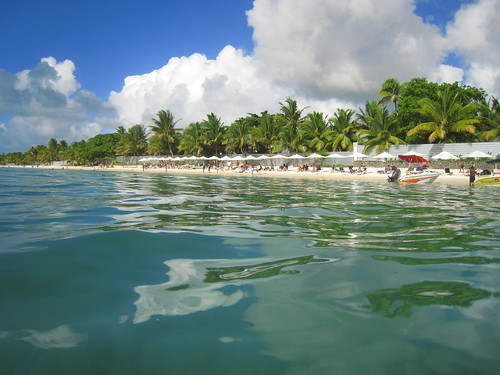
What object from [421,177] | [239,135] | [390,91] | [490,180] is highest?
[390,91]

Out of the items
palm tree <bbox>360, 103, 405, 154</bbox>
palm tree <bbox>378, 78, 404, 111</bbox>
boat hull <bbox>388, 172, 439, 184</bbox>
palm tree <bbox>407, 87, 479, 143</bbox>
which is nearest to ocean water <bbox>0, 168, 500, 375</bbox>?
boat hull <bbox>388, 172, 439, 184</bbox>

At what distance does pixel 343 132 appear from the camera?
3900 centimetres

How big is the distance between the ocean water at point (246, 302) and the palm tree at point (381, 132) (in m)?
33.2

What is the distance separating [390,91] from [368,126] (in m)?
8.36

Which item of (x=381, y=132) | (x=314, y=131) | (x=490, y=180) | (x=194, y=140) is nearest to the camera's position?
(x=490, y=180)

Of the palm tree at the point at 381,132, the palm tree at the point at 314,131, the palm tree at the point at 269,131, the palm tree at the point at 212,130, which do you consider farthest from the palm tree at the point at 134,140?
the palm tree at the point at 381,132

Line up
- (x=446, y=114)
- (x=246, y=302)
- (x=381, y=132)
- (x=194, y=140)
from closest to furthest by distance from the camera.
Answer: (x=246, y=302) → (x=446, y=114) → (x=381, y=132) → (x=194, y=140)

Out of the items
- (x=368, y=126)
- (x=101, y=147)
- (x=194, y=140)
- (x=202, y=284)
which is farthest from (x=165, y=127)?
(x=202, y=284)

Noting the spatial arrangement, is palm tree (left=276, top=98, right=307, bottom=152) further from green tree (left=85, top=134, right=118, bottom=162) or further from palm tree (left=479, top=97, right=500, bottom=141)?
green tree (left=85, top=134, right=118, bottom=162)

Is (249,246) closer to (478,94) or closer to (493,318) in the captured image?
(493,318)

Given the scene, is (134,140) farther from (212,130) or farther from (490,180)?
(490,180)

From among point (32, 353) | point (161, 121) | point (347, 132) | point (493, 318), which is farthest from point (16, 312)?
point (161, 121)

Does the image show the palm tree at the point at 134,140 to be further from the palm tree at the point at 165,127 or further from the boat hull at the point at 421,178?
the boat hull at the point at 421,178

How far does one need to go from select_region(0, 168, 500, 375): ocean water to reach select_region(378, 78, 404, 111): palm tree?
4390cm
